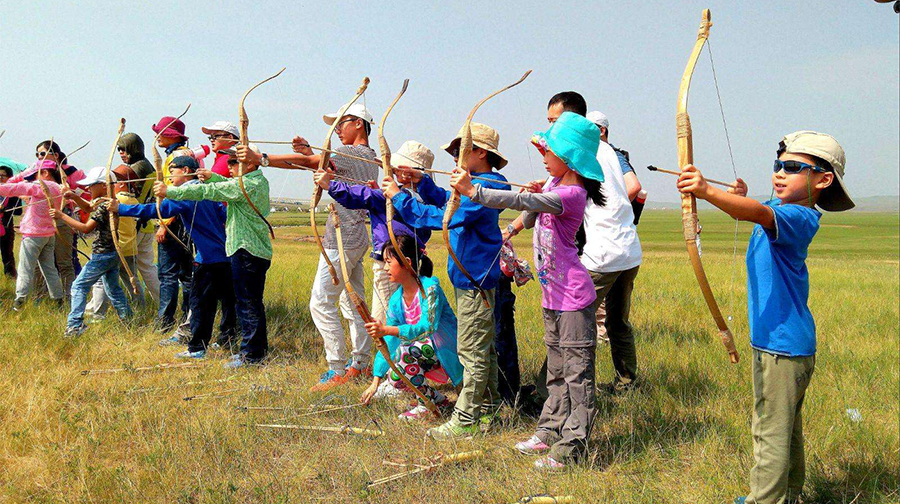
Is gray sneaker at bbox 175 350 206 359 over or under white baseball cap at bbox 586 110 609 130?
under

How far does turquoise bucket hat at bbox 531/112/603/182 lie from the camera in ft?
10.6

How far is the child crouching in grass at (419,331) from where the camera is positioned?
4.14 m

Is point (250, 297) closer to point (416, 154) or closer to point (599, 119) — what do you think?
point (416, 154)

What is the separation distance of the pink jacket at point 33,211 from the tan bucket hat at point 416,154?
15.6ft

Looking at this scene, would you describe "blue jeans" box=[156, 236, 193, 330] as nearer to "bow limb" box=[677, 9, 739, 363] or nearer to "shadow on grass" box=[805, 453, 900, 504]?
"bow limb" box=[677, 9, 739, 363]

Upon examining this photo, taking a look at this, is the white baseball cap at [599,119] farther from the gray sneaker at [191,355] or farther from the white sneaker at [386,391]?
the gray sneaker at [191,355]

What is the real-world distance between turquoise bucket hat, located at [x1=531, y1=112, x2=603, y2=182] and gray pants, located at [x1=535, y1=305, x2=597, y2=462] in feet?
2.59

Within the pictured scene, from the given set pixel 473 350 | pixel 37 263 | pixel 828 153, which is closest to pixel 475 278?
pixel 473 350

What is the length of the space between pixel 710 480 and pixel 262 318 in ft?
12.2

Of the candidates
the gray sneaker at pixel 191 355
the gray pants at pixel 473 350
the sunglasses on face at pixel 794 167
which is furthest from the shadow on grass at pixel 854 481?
the gray sneaker at pixel 191 355

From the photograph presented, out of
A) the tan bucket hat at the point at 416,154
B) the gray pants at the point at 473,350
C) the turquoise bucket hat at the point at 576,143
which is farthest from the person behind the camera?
the tan bucket hat at the point at 416,154

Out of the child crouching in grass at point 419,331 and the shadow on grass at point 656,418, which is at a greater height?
the child crouching in grass at point 419,331

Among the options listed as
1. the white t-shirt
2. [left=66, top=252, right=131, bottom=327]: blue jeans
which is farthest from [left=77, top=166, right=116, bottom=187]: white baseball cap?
the white t-shirt

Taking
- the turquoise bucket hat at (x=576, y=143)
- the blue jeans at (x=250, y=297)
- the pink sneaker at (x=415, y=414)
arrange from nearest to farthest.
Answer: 1. the turquoise bucket hat at (x=576, y=143)
2. the pink sneaker at (x=415, y=414)
3. the blue jeans at (x=250, y=297)
